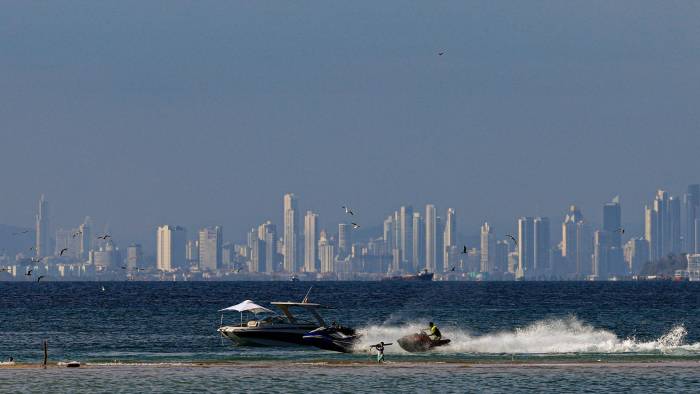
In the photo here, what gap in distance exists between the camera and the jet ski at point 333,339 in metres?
84.2

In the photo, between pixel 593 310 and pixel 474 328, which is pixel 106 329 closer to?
pixel 474 328

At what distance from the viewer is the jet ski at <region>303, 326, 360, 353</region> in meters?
84.2

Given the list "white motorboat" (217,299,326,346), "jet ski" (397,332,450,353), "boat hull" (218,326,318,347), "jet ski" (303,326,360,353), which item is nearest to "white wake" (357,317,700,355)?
"jet ski" (303,326,360,353)

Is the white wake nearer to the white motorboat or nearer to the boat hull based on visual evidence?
the white motorboat

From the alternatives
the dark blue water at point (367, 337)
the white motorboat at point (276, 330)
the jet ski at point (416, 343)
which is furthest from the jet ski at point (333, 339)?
the jet ski at point (416, 343)

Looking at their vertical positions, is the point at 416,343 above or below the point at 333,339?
below

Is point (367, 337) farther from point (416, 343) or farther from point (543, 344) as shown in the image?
point (543, 344)

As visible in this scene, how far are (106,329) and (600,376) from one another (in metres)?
58.3

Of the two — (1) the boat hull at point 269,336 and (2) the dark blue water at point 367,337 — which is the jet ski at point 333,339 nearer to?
(2) the dark blue water at point 367,337

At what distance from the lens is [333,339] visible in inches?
3314

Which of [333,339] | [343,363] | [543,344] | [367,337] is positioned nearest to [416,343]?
[367,337]

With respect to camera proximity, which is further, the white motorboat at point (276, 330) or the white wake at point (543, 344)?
the white motorboat at point (276, 330)

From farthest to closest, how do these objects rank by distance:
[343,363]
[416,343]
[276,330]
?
[276,330] < [416,343] < [343,363]

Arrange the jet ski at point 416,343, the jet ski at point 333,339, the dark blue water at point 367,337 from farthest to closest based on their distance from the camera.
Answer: the jet ski at point 333,339 → the jet ski at point 416,343 → the dark blue water at point 367,337
